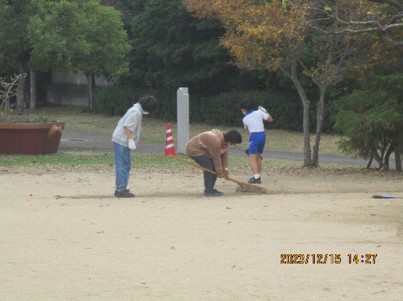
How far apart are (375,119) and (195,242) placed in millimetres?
9602

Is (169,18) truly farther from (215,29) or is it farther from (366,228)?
(366,228)

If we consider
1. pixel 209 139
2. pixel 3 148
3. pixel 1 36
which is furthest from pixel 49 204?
pixel 1 36

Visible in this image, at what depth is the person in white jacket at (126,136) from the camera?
51.9ft

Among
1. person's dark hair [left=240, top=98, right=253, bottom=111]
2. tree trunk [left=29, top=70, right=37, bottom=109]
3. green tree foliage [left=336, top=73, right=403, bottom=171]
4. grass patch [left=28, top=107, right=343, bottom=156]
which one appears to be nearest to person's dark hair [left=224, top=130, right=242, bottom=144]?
person's dark hair [left=240, top=98, right=253, bottom=111]

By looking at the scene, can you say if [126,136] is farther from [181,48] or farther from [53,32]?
[181,48]

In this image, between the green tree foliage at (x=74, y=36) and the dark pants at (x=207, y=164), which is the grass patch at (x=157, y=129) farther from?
the dark pants at (x=207, y=164)

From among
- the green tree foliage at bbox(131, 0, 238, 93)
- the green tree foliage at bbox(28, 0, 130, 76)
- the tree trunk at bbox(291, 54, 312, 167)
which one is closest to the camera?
the tree trunk at bbox(291, 54, 312, 167)

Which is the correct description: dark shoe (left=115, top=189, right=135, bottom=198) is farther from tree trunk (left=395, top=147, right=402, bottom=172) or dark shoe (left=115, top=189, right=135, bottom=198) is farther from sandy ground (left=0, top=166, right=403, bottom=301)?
tree trunk (left=395, top=147, right=402, bottom=172)

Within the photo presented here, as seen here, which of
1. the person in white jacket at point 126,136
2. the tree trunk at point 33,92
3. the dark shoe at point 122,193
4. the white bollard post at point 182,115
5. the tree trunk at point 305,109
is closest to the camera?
the person in white jacket at point 126,136

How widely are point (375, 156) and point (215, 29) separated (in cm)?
1807

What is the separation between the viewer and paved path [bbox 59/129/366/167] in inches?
1081
